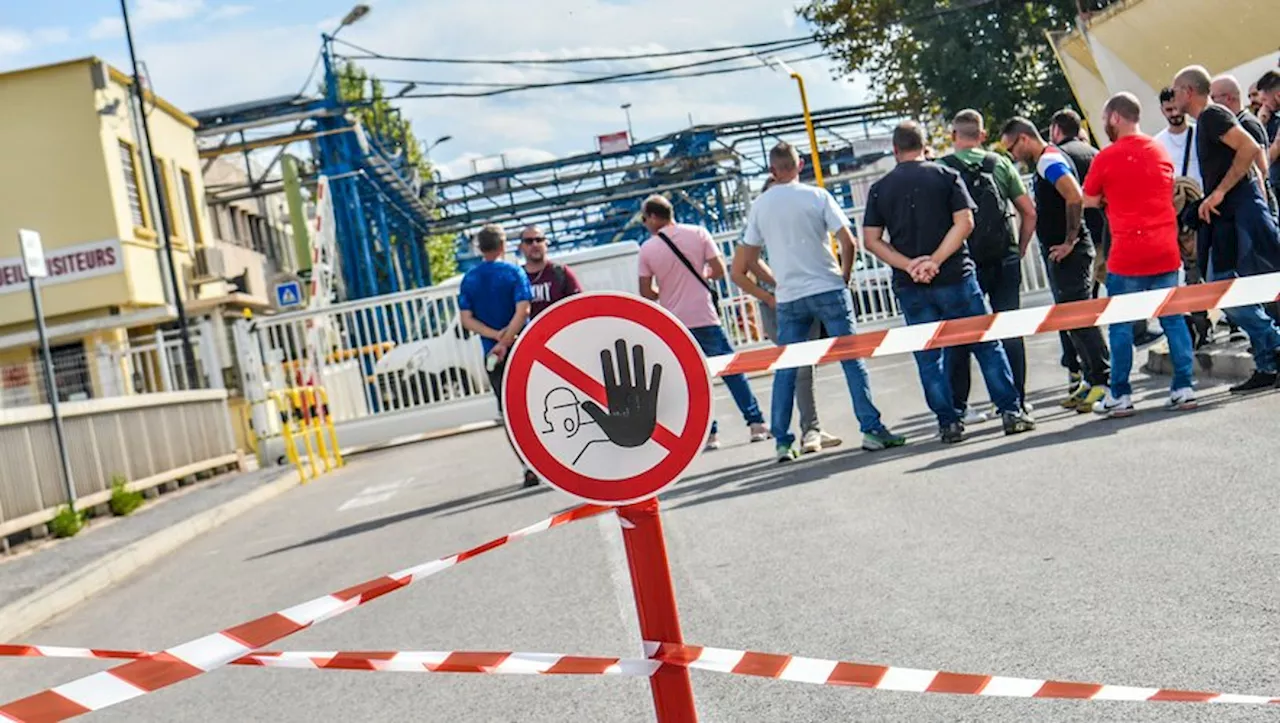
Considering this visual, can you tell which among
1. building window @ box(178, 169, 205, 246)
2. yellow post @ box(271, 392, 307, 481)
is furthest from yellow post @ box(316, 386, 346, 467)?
building window @ box(178, 169, 205, 246)

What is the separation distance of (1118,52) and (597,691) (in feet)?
53.7

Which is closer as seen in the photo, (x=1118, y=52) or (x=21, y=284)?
(x=1118, y=52)

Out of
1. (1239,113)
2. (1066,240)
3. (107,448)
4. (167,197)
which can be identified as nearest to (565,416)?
(1066,240)

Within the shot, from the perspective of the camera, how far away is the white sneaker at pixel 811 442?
12.1 metres

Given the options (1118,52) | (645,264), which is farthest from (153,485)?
(1118,52)

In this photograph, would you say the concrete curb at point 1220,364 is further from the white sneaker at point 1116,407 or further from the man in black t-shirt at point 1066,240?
the white sneaker at point 1116,407

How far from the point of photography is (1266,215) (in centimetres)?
1061

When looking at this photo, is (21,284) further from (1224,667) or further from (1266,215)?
(1224,667)

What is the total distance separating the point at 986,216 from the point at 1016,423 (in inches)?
57.5

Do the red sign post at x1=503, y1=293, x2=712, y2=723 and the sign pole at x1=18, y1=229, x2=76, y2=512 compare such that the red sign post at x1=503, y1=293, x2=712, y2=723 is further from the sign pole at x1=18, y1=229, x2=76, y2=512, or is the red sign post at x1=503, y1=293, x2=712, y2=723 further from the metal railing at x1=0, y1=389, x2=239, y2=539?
the metal railing at x1=0, y1=389, x2=239, y2=539

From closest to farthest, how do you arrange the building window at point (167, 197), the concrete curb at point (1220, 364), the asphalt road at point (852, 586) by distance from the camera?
the asphalt road at point (852, 586) → the concrete curb at point (1220, 364) → the building window at point (167, 197)

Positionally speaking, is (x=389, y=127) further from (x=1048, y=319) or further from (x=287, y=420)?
(x=1048, y=319)

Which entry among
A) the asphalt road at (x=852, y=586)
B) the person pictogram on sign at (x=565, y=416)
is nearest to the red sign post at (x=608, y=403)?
the person pictogram on sign at (x=565, y=416)

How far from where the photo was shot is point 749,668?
12.4 feet
